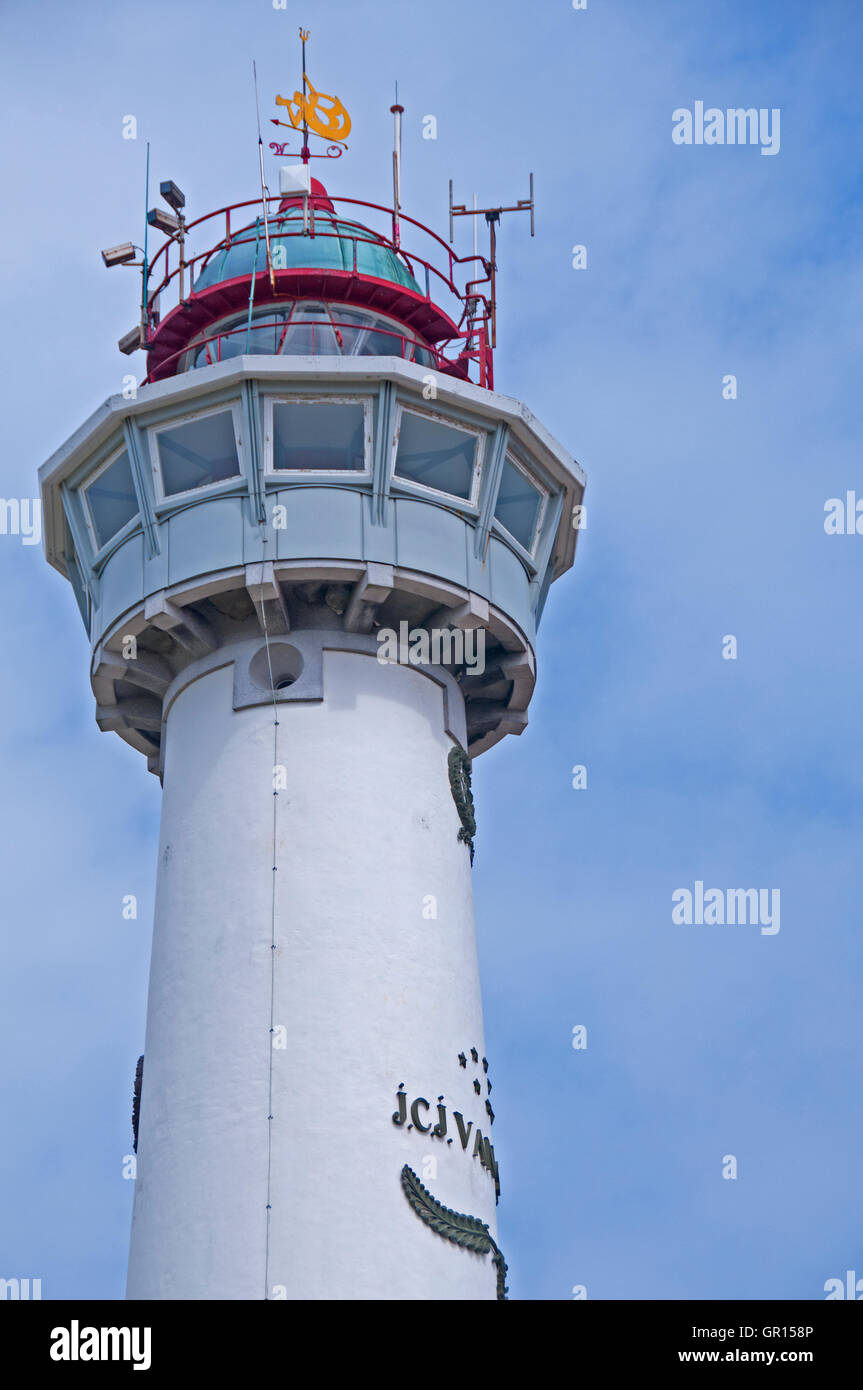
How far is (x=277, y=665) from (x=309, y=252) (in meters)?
7.88

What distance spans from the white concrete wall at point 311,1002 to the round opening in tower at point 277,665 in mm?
536

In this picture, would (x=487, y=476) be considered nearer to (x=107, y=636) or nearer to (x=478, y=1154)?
(x=107, y=636)

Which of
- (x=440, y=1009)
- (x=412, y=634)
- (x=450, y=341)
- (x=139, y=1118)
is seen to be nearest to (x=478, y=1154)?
(x=440, y=1009)

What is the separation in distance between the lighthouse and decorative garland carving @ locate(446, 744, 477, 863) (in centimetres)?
6

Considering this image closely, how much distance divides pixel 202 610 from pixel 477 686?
4.92m

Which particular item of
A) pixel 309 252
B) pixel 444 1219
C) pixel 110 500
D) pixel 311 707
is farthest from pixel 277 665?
pixel 444 1219

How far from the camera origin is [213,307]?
35375 millimetres

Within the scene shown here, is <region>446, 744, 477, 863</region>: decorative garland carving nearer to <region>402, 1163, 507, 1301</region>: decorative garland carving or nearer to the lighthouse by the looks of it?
the lighthouse

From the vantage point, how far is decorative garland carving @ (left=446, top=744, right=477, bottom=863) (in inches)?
1272

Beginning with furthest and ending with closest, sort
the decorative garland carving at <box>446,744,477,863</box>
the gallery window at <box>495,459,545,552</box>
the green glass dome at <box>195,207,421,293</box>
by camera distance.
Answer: the green glass dome at <box>195,207,421,293</box>, the gallery window at <box>495,459,545,552</box>, the decorative garland carving at <box>446,744,477,863</box>

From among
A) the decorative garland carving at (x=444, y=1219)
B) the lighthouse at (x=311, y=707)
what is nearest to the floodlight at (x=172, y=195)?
the lighthouse at (x=311, y=707)

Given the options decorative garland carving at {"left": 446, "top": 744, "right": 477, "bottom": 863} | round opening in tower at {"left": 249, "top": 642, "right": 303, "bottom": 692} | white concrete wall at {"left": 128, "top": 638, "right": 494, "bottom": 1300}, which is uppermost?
round opening in tower at {"left": 249, "top": 642, "right": 303, "bottom": 692}

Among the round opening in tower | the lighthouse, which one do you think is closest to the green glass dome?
the lighthouse

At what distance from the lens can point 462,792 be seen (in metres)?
32.4
